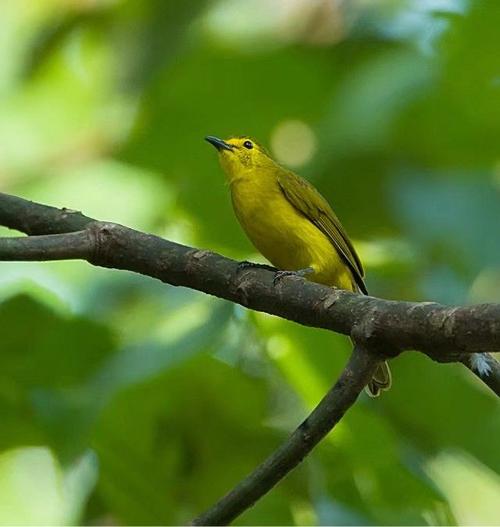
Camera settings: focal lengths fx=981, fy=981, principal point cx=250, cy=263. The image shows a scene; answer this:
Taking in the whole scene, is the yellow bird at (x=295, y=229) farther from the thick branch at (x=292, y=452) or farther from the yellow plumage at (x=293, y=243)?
the thick branch at (x=292, y=452)

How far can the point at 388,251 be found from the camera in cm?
175

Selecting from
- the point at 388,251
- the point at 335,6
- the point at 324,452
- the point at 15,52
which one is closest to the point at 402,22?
the point at 335,6

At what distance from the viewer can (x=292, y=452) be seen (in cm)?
137

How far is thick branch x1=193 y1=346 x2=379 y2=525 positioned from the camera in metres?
1.35

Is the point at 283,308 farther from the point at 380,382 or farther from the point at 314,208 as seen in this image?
the point at 314,208

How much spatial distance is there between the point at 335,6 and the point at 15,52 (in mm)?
732

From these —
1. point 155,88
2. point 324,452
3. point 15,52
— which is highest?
point 155,88

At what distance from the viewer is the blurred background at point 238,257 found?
4.97ft

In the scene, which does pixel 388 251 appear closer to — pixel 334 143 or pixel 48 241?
pixel 334 143

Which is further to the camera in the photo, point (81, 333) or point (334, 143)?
point (334, 143)

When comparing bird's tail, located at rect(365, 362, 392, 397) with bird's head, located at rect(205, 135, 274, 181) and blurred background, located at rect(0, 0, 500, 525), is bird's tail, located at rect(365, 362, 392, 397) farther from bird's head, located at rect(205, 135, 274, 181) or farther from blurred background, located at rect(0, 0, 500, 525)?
bird's head, located at rect(205, 135, 274, 181)

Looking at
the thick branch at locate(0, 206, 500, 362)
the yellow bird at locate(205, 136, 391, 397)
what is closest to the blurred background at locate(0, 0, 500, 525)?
the thick branch at locate(0, 206, 500, 362)

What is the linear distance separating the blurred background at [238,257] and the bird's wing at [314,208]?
62cm

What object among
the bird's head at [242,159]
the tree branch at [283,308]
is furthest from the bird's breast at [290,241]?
the tree branch at [283,308]
